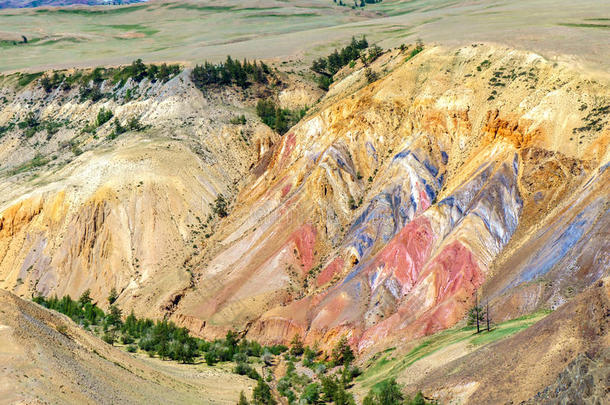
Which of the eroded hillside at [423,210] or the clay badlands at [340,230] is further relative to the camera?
the eroded hillside at [423,210]

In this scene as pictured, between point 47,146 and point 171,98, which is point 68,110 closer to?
point 47,146

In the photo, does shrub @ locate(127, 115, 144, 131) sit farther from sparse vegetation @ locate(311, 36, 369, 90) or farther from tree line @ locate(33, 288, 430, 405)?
tree line @ locate(33, 288, 430, 405)

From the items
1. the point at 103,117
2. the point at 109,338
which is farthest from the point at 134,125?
the point at 109,338

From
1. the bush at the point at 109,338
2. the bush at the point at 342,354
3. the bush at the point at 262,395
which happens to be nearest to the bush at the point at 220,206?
the bush at the point at 109,338

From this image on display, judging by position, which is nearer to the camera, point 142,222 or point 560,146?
point 560,146

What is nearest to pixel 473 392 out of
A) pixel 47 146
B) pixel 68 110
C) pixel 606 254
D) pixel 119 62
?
pixel 606 254

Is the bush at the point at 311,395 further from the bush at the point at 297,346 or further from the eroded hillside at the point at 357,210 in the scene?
the bush at the point at 297,346

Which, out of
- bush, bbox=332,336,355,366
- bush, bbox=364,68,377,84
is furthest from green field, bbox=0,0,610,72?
bush, bbox=332,336,355,366
